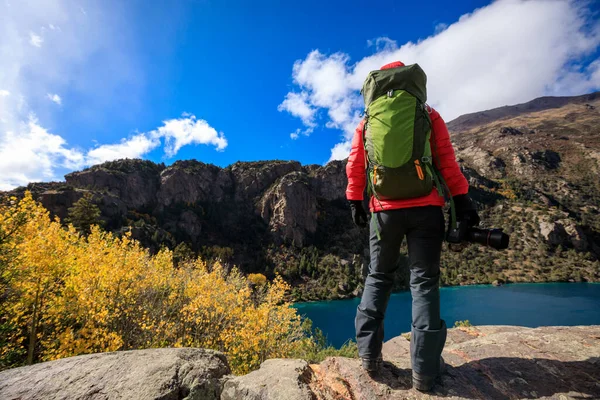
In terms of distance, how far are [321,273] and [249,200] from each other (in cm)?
4751

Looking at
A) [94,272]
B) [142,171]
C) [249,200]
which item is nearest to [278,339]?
[94,272]

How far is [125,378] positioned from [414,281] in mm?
2271

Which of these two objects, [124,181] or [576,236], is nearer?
[576,236]

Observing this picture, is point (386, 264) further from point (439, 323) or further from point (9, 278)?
point (9, 278)

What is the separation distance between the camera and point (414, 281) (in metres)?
1.99

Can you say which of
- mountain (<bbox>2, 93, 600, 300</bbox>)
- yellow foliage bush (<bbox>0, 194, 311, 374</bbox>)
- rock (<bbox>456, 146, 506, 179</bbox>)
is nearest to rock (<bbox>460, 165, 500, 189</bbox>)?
mountain (<bbox>2, 93, 600, 300</bbox>)

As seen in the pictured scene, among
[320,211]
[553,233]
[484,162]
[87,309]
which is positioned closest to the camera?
[87,309]

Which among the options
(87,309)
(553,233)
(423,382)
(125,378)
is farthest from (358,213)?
(553,233)

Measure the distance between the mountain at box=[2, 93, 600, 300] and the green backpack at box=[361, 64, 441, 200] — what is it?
6596 cm

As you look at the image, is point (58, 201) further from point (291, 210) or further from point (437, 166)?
point (437, 166)

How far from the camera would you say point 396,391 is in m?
1.83

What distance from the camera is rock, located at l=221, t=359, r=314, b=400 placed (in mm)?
1670

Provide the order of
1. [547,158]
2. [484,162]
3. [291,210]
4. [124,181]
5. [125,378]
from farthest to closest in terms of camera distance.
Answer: [484,162] → [547,158] → [291,210] → [124,181] → [125,378]

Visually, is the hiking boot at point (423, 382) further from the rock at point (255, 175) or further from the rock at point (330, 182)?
the rock at point (255, 175)
